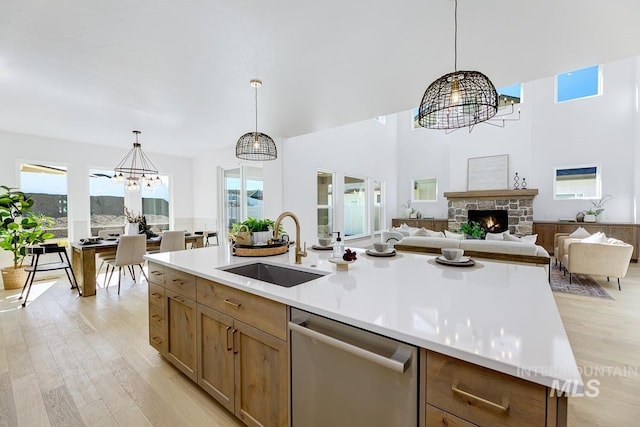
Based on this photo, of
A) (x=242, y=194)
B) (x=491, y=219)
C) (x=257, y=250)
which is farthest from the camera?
(x=491, y=219)

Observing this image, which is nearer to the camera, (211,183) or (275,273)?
(275,273)

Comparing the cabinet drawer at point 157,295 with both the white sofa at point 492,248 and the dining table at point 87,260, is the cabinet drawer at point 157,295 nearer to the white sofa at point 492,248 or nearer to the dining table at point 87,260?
the white sofa at point 492,248

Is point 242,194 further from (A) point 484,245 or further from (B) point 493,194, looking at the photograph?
(B) point 493,194

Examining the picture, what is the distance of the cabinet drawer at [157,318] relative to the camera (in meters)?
2.17

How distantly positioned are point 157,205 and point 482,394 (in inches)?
292

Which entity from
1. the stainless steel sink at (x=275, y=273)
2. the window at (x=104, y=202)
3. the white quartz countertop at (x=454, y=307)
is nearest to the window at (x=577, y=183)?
the white quartz countertop at (x=454, y=307)

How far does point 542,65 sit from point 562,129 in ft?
18.9

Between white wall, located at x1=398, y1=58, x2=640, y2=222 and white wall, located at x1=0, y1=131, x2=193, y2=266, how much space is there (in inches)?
306

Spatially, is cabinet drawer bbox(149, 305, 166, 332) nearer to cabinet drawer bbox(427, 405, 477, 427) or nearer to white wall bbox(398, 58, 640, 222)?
cabinet drawer bbox(427, 405, 477, 427)

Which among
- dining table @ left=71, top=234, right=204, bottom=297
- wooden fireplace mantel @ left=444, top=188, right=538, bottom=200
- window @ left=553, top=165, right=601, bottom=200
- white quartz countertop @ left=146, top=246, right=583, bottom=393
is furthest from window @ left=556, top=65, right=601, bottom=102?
dining table @ left=71, top=234, right=204, bottom=297

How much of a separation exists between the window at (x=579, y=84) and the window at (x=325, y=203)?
19.6 ft

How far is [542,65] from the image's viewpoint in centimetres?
253

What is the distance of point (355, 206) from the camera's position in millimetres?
7352

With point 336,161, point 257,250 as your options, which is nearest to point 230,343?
point 257,250
